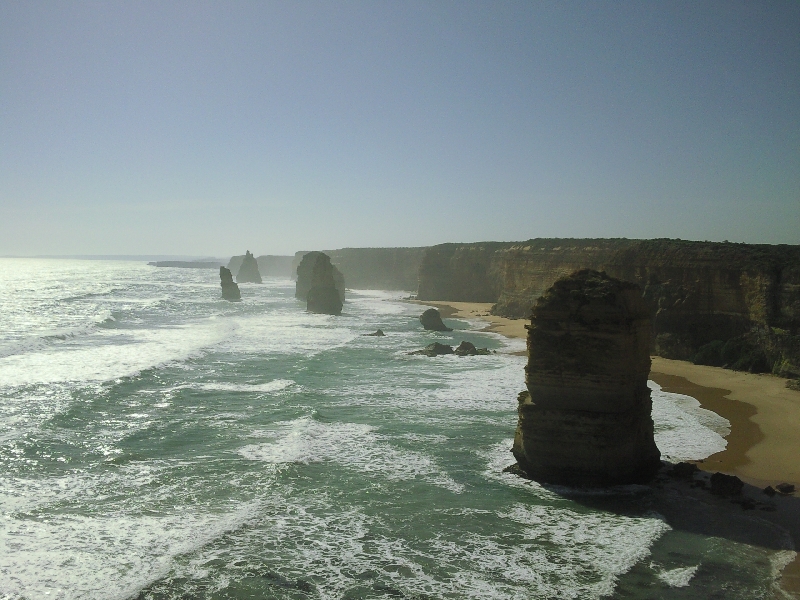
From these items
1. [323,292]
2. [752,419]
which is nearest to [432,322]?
[323,292]

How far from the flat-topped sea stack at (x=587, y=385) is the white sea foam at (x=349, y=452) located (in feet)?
8.54

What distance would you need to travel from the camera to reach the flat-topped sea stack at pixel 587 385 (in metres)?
15.0

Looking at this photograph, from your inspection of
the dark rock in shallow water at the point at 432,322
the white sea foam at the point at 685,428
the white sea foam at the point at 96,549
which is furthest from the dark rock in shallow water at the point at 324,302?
the white sea foam at the point at 96,549

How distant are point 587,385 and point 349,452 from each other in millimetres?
7000

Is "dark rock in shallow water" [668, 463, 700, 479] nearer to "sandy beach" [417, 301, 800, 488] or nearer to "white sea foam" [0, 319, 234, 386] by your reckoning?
"sandy beach" [417, 301, 800, 488]

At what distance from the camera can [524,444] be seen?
16062 millimetres

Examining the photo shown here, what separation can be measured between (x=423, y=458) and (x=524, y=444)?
3.09 m

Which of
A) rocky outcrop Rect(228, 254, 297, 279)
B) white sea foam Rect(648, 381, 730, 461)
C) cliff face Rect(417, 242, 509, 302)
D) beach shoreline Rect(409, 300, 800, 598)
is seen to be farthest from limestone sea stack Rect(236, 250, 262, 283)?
white sea foam Rect(648, 381, 730, 461)

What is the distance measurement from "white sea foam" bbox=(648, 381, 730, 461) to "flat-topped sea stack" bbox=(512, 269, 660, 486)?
137 inches

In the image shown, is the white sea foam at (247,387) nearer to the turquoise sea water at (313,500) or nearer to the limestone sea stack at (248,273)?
the turquoise sea water at (313,500)

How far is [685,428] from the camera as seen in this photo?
69.8 feet

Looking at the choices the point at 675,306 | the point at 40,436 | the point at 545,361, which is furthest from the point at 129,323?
the point at 545,361

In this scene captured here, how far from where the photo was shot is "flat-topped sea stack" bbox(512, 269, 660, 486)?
49.2ft

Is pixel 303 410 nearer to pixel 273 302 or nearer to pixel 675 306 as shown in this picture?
pixel 675 306
